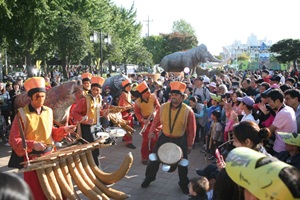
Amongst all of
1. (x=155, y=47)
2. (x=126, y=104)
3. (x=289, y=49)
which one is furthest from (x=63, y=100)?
(x=155, y=47)

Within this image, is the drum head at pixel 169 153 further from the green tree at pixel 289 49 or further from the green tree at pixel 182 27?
the green tree at pixel 182 27

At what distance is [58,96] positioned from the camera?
6.35 metres

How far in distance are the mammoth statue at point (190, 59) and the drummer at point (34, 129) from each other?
1479cm

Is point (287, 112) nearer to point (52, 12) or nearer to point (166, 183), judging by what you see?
point (166, 183)

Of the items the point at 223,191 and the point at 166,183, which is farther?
the point at 166,183

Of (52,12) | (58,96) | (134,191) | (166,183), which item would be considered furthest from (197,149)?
(52,12)

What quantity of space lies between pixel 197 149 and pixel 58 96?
3731mm

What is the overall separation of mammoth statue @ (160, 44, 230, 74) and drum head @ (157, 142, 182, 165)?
44.3ft

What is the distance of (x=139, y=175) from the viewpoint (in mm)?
5891

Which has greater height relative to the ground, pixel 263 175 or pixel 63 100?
pixel 263 175

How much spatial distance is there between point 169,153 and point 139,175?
1420 millimetres

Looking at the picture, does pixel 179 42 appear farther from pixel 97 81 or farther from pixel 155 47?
pixel 97 81

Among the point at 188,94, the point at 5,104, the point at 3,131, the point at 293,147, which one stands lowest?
the point at 3,131

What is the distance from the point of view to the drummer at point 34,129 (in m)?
3.59
